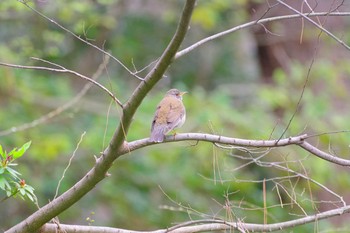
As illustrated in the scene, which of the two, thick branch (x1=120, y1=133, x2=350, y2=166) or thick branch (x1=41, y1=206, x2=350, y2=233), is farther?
thick branch (x1=41, y1=206, x2=350, y2=233)

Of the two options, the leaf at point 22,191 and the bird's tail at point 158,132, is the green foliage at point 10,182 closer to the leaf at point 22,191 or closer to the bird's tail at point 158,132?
the leaf at point 22,191

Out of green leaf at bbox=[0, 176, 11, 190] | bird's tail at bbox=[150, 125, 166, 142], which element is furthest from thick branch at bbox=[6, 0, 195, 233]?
bird's tail at bbox=[150, 125, 166, 142]

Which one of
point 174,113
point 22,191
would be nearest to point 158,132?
point 174,113

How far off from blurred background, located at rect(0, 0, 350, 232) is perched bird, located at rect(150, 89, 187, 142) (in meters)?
2.06

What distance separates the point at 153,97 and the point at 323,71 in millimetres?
2070

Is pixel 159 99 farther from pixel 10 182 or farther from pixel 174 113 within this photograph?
pixel 10 182

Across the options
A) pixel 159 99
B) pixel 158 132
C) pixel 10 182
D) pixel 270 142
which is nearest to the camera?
pixel 270 142

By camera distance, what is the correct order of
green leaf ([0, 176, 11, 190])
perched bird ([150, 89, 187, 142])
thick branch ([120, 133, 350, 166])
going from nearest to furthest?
thick branch ([120, 133, 350, 166]) < green leaf ([0, 176, 11, 190]) < perched bird ([150, 89, 187, 142])

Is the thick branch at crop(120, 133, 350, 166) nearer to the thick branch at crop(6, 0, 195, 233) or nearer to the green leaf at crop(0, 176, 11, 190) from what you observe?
the thick branch at crop(6, 0, 195, 233)

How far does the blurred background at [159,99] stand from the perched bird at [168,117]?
206 cm

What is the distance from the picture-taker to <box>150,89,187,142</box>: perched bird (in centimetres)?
452

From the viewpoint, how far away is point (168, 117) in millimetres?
4969

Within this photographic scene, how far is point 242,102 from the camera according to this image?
36.2 feet

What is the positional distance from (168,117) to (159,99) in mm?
3944
